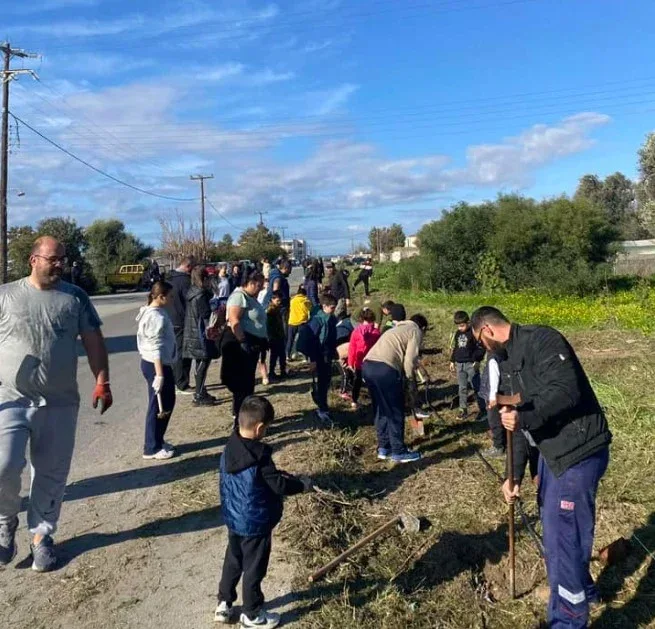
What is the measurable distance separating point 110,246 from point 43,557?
51.9 metres

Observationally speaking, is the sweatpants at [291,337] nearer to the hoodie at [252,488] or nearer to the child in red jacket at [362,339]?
the child in red jacket at [362,339]

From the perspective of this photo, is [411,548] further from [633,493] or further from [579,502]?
[633,493]

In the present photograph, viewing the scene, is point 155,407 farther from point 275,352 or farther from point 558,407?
point 275,352

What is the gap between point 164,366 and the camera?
6.36 meters

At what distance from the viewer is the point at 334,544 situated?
4.79 m

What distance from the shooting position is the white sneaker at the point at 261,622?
369 cm

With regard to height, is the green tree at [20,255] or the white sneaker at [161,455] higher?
the green tree at [20,255]

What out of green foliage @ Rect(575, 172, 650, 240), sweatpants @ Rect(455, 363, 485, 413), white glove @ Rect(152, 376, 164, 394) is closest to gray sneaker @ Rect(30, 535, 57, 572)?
white glove @ Rect(152, 376, 164, 394)

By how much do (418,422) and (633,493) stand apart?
245 cm

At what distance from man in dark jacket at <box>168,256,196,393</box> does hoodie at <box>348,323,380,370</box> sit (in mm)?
2306

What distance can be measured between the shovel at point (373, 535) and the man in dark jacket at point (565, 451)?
4.47 ft

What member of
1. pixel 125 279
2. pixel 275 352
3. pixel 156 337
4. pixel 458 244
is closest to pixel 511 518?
pixel 156 337

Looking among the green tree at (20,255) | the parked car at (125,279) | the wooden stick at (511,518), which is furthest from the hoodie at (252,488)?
the parked car at (125,279)

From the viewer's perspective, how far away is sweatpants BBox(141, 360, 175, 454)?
6.28 meters
